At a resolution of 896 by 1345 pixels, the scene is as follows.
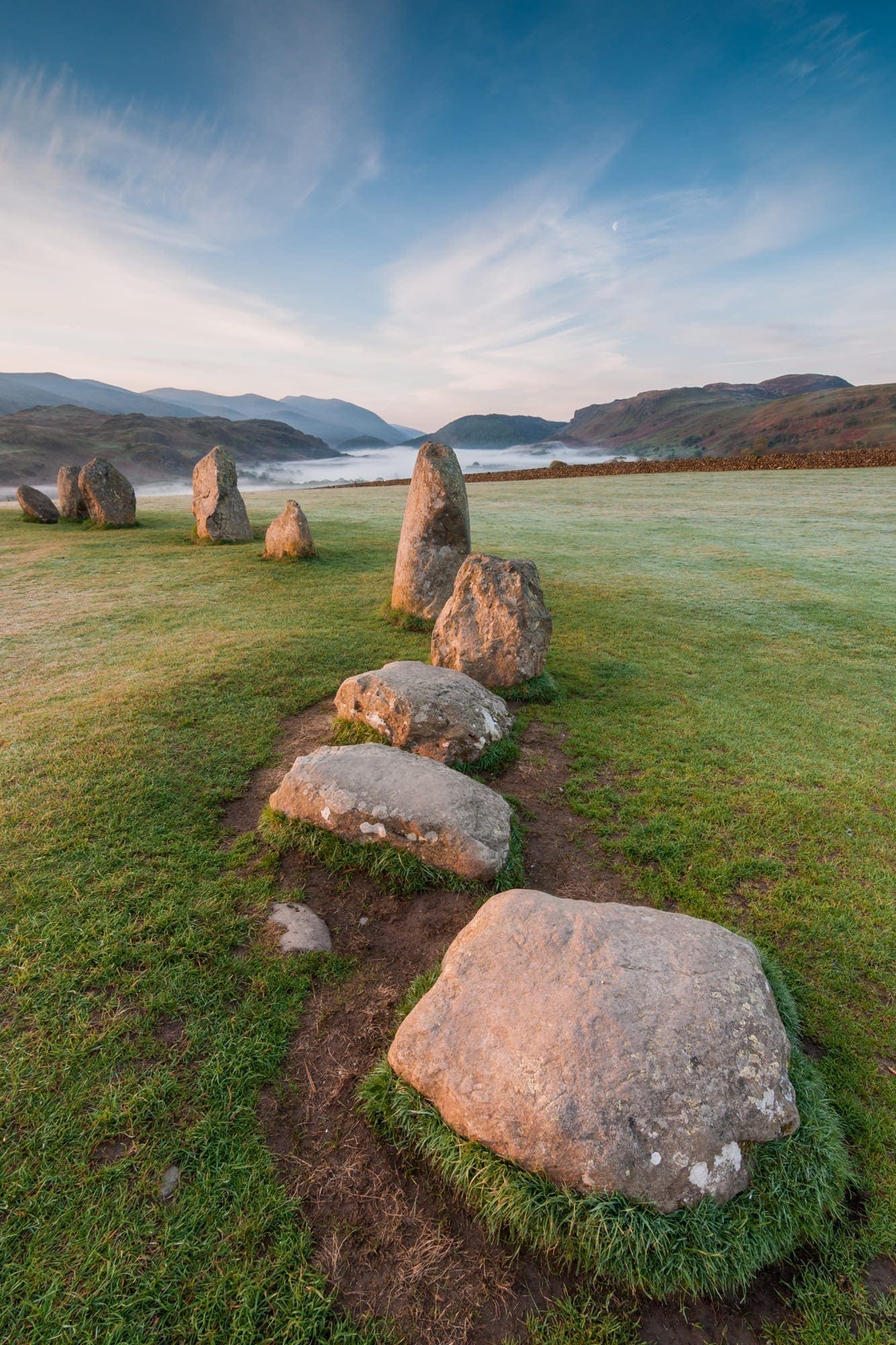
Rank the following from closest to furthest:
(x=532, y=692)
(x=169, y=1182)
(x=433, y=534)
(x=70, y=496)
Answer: (x=169, y=1182) < (x=532, y=692) < (x=433, y=534) < (x=70, y=496)

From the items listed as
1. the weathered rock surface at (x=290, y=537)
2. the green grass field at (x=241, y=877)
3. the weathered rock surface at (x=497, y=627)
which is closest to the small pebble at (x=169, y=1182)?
the green grass field at (x=241, y=877)

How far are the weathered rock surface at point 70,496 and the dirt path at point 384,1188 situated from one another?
74.2 feet

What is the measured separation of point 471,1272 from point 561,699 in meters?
6.24

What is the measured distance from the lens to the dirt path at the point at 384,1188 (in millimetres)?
2361

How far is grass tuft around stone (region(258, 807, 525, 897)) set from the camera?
462 centimetres

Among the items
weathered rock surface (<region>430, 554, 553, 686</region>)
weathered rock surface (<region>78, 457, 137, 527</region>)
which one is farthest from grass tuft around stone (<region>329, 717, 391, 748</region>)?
weathered rock surface (<region>78, 457, 137, 527</region>)

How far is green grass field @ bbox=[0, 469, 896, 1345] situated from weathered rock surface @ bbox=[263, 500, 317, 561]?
2.21 metres

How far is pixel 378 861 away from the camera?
4699 millimetres

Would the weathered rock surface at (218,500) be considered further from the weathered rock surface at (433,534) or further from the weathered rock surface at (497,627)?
the weathered rock surface at (497,627)

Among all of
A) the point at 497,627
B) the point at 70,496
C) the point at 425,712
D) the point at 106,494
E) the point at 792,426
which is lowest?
the point at 425,712

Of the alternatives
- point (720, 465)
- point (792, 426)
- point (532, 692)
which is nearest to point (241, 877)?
point (532, 692)

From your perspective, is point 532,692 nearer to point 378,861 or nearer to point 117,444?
point 378,861

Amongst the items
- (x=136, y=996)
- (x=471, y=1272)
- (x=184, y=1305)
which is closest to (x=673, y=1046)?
(x=471, y=1272)

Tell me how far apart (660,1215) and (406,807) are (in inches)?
111
